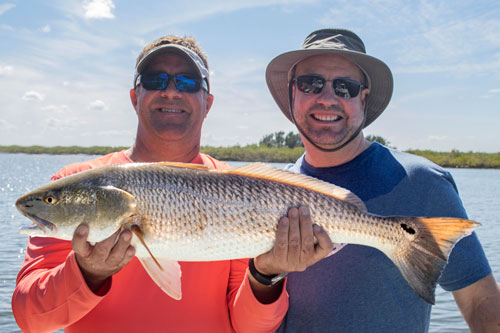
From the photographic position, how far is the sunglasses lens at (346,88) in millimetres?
3289

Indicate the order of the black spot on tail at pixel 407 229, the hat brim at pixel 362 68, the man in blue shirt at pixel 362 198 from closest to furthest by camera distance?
Result: the black spot on tail at pixel 407 229 → the man in blue shirt at pixel 362 198 → the hat brim at pixel 362 68

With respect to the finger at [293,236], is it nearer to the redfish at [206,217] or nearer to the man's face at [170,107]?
the redfish at [206,217]

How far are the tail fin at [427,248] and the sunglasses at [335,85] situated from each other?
1.16 metres

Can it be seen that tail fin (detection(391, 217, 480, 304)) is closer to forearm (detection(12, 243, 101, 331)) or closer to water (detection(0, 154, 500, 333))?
forearm (detection(12, 243, 101, 331))

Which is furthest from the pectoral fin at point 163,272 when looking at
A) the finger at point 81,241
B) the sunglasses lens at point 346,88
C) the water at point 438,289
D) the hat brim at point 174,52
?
the water at point 438,289

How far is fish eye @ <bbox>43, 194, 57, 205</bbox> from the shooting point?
249 centimetres

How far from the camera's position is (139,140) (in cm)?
326

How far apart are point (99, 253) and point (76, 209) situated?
0.31m

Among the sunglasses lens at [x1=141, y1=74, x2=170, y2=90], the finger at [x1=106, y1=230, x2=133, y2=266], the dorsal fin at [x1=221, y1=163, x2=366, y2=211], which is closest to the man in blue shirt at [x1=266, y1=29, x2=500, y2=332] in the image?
the dorsal fin at [x1=221, y1=163, x2=366, y2=211]

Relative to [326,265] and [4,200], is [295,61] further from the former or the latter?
[4,200]

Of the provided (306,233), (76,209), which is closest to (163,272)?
(76,209)

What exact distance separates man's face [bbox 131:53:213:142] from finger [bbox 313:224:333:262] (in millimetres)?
1235

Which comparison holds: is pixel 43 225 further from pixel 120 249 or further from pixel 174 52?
pixel 174 52

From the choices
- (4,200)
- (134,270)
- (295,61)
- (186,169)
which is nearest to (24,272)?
(134,270)
